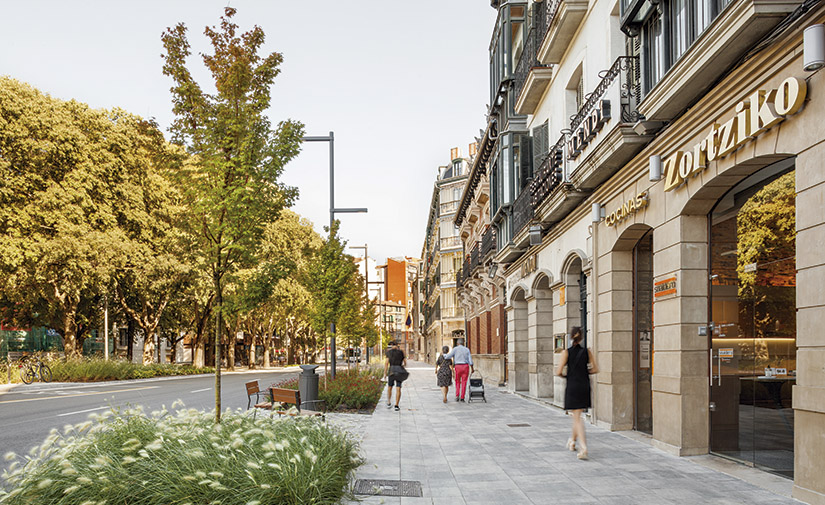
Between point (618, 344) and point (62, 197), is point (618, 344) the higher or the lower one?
the lower one

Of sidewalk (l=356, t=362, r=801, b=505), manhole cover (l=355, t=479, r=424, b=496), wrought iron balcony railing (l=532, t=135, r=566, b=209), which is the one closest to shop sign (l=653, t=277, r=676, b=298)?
sidewalk (l=356, t=362, r=801, b=505)

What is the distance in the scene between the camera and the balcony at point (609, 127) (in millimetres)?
11281

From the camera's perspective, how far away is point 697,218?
9.68 metres

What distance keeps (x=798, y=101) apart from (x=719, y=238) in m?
3.24

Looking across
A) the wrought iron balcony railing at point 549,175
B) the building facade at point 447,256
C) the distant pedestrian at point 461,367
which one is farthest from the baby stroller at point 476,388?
the building facade at point 447,256

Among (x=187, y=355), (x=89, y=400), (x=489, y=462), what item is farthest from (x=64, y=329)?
(x=187, y=355)

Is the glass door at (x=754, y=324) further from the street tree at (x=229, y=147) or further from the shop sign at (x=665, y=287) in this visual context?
the street tree at (x=229, y=147)

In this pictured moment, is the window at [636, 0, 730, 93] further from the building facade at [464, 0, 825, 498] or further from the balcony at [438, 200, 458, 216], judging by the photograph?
the balcony at [438, 200, 458, 216]

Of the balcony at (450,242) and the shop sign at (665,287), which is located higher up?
the balcony at (450,242)

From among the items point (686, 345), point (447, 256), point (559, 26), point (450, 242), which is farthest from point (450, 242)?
point (686, 345)

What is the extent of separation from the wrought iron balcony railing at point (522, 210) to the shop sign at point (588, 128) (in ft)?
15.3

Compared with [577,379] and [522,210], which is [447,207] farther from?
[577,379]

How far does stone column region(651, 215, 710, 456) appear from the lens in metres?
9.45

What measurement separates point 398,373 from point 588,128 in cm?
771
